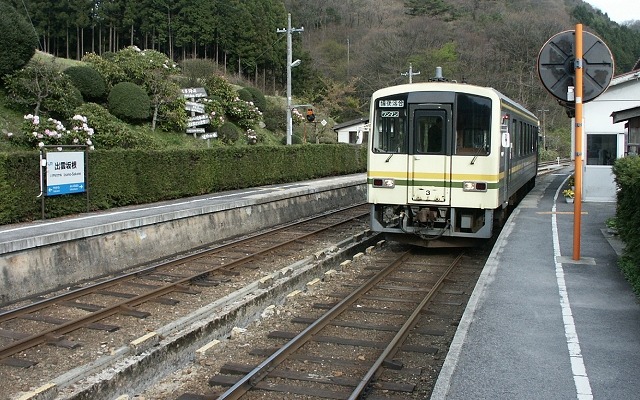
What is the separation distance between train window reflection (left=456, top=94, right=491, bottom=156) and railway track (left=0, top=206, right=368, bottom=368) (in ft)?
12.8

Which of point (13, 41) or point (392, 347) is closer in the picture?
point (392, 347)

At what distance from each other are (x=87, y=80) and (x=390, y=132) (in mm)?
17953

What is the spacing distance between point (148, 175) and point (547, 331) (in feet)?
42.5

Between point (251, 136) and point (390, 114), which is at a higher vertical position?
point (251, 136)

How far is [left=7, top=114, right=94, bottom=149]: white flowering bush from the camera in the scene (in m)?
20.5

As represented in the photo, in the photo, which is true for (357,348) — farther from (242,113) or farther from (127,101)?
(242,113)

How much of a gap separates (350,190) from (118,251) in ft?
46.8

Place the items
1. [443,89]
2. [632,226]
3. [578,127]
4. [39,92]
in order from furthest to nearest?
[39,92] → [443,89] → [578,127] → [632,226]

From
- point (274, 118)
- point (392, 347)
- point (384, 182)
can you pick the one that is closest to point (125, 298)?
point (392, 347)

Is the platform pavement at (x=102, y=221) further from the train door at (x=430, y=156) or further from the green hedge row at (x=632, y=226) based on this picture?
the green hedge row at (x=632, y=226)

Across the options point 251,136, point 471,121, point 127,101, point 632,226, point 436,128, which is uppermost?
point 127,101

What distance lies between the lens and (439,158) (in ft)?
39.1

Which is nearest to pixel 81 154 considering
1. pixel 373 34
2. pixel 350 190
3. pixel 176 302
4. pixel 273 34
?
pixel 176 302

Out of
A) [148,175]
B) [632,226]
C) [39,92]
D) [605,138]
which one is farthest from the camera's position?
[39,92]
